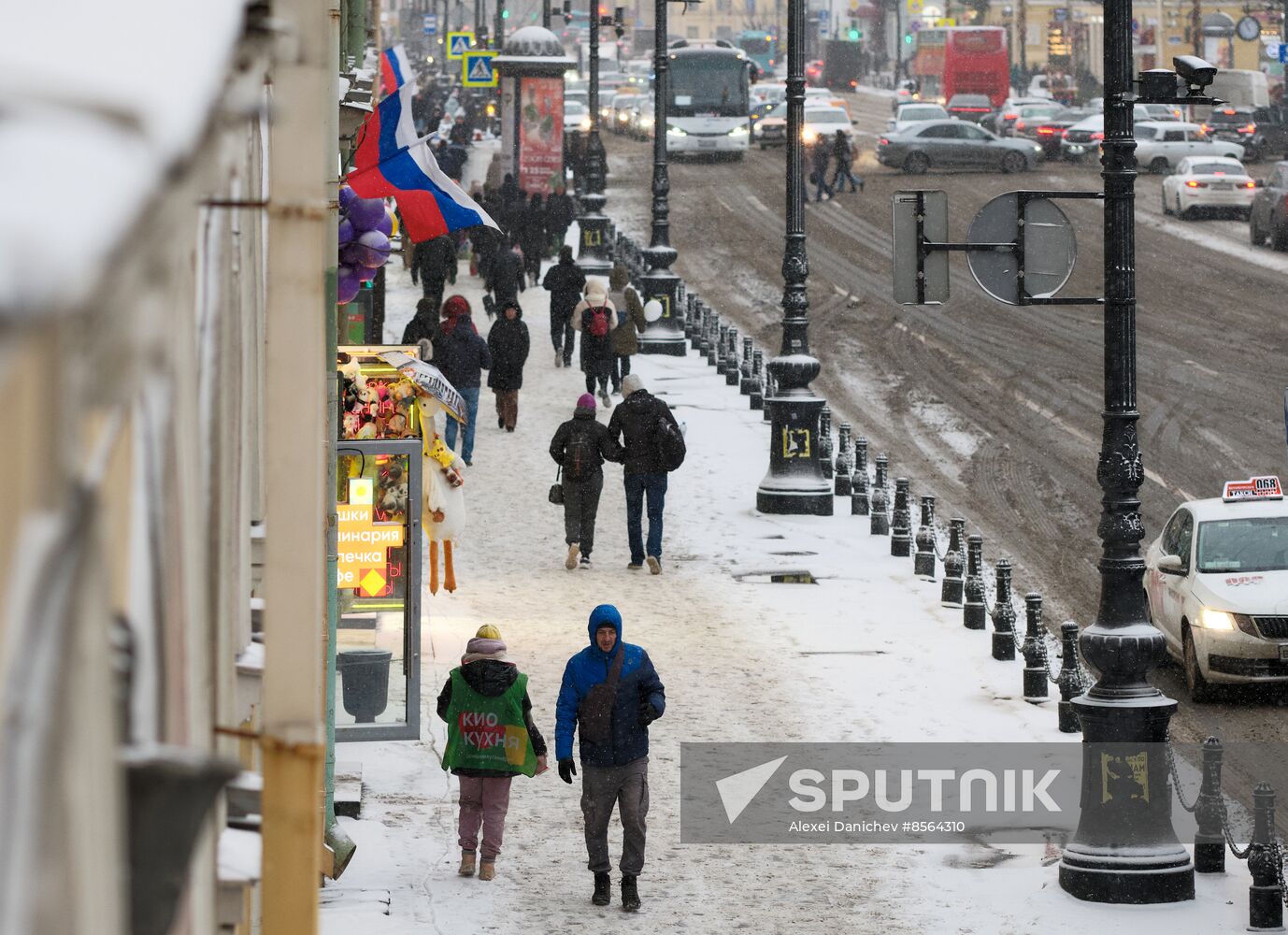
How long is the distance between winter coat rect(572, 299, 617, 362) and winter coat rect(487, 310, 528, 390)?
2.37 ft

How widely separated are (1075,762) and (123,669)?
1103cm

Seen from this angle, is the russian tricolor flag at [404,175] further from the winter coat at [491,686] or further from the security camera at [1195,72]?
the security camera at [1195,72]

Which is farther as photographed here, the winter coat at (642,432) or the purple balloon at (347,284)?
the winter coat at (642,432)

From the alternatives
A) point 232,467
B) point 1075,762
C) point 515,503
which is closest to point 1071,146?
point 515,503

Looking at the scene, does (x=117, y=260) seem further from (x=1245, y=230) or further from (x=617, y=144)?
(x=617, y=144)

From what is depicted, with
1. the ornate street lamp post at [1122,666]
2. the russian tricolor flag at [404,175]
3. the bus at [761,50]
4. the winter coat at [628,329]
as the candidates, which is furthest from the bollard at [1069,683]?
the bus at [761,50]

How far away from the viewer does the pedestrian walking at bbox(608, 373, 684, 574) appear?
18.2 metres

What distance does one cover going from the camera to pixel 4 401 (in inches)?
60.9

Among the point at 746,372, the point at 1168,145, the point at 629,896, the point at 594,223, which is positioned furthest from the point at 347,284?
the point at 1168,145

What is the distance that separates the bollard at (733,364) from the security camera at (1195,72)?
19296 millimetres

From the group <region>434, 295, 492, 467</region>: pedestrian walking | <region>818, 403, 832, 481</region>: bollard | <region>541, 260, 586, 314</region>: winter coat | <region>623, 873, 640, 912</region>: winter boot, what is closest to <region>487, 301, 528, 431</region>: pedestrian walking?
<region>434, 295, 492, 467</region>: pedestrian walking

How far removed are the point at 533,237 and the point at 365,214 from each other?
26511 millimetres

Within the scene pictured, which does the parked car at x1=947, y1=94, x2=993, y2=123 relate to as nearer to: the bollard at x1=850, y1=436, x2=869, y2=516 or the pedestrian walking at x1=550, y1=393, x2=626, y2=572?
the bollard at x1=850, y1=436, x2=869, y2=516

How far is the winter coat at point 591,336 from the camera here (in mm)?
24766
